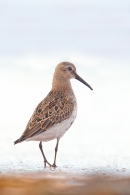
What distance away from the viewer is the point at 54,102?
49.4ft

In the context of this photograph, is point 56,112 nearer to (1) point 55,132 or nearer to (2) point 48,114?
(2) point 48,114

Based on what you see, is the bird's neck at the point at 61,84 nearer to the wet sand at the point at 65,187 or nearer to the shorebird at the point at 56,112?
the shorebird at the point at 56,112

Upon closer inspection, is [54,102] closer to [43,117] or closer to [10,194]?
[43,117]

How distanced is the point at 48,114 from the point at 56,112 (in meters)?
0.25

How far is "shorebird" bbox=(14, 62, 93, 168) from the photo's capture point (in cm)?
1416

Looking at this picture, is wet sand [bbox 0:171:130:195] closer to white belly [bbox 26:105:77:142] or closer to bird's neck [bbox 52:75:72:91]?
white belly [bbox 26:105:77:142]

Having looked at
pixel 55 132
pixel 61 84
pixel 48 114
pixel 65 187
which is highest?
pixel 61 84

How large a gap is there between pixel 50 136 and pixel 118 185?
8022 mm

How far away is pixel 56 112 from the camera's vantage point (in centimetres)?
1475

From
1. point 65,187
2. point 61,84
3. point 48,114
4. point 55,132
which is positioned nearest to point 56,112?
point 48,114

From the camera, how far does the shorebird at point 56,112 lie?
14164 millimetres

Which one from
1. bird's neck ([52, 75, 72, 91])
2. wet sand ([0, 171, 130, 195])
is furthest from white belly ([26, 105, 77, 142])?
wet sand ([0, 171, 130, 195])

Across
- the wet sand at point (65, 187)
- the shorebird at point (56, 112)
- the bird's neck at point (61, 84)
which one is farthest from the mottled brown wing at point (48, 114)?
the wet sand at point (65, 187)

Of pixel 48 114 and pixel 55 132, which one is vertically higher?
pixel 48 114
